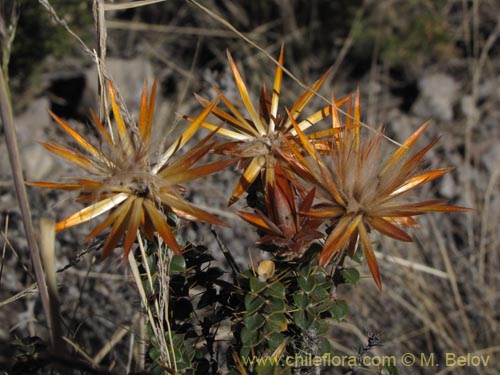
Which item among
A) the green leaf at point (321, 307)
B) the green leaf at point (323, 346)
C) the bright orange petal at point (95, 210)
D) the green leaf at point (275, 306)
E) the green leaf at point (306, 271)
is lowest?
the green leaf at point (323, 346)

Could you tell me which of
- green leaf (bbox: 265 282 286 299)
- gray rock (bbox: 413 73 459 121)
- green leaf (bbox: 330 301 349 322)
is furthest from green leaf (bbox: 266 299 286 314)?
gray rock (bbox: 413 73 459 121)

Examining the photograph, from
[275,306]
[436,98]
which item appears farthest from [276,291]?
[436,98]

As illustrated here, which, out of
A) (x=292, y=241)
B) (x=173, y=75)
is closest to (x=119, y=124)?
(x=292, y=241)

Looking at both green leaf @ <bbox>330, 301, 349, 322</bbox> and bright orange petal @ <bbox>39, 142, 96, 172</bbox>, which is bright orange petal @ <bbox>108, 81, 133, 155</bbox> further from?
green leaf @ <bbox>330, 301, 349, 322</bbox>

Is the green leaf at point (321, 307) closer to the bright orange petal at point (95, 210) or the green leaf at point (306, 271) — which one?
the green leaf at point (306, 271)

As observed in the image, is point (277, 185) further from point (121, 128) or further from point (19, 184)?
point (19, 184)

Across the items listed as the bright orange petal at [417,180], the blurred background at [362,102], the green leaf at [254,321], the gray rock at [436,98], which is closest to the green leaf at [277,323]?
the green leaf at [254,321]

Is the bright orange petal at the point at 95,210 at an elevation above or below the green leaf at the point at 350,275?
above
